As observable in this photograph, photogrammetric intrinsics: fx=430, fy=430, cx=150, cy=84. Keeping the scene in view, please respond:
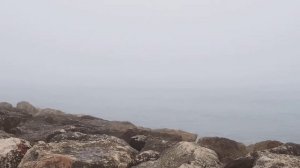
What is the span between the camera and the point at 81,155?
15617 millimetres

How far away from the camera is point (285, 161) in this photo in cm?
1426

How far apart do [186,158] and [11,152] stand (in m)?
6.44

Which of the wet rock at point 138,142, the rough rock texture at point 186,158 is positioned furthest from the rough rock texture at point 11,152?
the wet rock at point 138,142

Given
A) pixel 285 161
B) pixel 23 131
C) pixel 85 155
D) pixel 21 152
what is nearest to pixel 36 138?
pixel 23 131

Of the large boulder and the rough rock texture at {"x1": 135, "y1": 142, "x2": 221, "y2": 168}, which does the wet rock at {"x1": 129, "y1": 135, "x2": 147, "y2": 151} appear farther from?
the large boulder

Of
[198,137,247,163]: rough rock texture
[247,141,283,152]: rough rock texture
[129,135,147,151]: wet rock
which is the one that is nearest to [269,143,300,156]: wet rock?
[198,137,247,163]: rough rock texture

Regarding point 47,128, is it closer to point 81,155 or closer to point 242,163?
point 81,155

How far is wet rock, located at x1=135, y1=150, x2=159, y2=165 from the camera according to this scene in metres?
16.3

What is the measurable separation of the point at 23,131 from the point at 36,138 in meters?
3.31

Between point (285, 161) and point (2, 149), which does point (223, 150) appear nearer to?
point (285, 161)

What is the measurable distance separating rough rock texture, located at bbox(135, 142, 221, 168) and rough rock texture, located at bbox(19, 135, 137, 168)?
3.33 feet

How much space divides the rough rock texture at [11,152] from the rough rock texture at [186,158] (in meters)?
4.50

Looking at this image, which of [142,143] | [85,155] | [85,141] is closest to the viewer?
[85,155]

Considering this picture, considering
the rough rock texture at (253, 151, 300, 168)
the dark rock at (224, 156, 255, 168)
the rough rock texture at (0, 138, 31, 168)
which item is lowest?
the rough rock texture at (0, 138, 31, 168)
